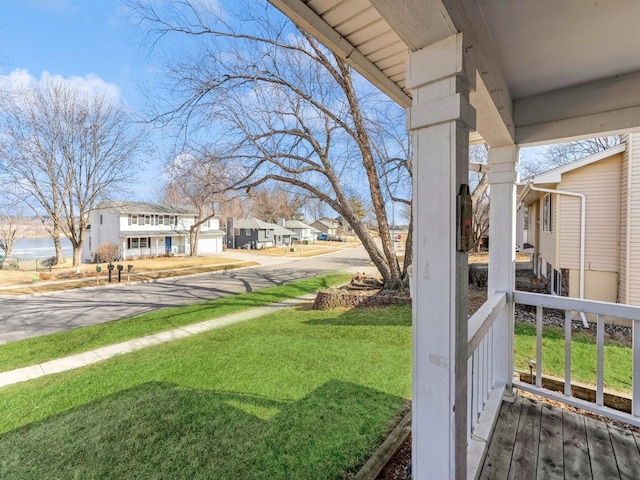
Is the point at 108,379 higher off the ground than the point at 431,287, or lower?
lower

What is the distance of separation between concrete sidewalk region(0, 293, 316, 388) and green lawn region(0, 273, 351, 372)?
0.93 feet

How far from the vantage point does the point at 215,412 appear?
132 inches

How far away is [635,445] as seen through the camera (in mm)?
2160

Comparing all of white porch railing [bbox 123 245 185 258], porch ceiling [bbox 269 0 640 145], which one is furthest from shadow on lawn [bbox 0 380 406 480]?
white porch railing [bbox 123 245 185 258]

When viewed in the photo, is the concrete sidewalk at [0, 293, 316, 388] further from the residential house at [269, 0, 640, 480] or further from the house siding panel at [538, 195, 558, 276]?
the house siding panel at [538, 195, 558, 276]

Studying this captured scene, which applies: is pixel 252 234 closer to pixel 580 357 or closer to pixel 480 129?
pixel 580 357

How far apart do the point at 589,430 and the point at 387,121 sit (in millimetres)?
8551

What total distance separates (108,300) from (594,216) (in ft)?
46.7

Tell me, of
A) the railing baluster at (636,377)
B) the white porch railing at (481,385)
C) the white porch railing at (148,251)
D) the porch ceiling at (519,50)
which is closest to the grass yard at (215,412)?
the white porch railing at (481,385)

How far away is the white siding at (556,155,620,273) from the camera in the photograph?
6.73 meters

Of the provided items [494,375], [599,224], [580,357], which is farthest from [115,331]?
A: [599,224]

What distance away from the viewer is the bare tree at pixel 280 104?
7359 mm

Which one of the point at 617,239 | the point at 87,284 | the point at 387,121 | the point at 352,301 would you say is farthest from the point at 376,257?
the point at 87,284

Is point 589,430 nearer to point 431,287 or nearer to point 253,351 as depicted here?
point 431,287
